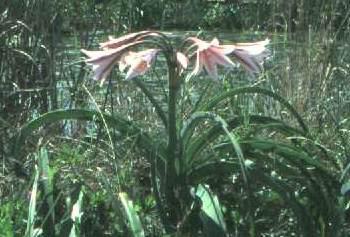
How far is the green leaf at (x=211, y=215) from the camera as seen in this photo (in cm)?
309

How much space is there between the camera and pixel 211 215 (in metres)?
3.15

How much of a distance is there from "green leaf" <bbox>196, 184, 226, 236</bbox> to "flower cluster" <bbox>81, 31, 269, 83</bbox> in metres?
0.48

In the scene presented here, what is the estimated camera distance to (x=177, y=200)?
11.0ft

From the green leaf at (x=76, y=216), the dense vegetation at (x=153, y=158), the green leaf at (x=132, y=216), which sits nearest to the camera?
the green leaf at (x=132, y=216)

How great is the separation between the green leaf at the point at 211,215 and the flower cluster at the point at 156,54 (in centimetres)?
48

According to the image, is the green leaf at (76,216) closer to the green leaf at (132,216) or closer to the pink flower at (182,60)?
the green leaf at (132,216)

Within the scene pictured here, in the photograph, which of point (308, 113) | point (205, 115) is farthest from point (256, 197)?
point (308, 113)

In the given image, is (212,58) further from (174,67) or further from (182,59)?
(174,67)

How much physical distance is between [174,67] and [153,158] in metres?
0.38

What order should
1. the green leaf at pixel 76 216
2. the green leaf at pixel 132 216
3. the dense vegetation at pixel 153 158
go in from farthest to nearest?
1. the dense vegetation at pixel 153 158
2. the green leaf at pixel 76 216
3. the green leaf at pixel 132 216

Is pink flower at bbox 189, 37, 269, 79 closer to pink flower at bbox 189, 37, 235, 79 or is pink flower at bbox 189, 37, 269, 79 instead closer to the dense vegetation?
pink flower at bbox 189, 37, 235, 79

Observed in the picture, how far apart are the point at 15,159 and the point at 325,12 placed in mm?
3120

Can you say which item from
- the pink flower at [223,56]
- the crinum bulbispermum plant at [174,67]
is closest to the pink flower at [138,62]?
the crinum bulbispermum plant at [174,67]

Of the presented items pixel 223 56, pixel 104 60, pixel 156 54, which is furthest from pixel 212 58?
pixel 104 60
